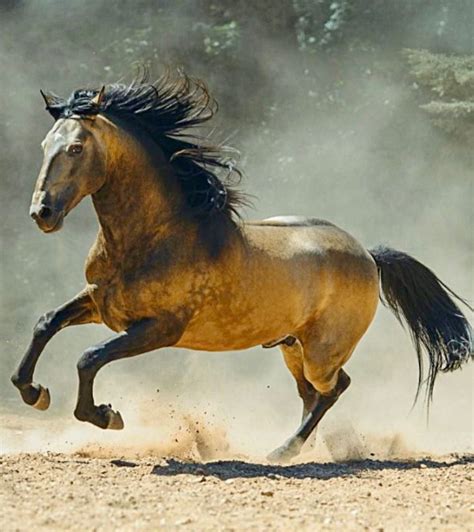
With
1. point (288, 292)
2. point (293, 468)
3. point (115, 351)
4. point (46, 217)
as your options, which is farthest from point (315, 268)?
point (46, 217)

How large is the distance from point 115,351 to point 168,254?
64 centimetres

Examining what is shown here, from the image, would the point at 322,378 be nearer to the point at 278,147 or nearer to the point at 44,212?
the point at 44,212

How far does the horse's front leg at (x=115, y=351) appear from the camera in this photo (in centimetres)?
621

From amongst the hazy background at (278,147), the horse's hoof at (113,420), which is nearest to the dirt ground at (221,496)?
the horse's hoof at (113,420)

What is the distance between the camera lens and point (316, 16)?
1351 centimetres

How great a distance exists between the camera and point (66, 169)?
6.14m

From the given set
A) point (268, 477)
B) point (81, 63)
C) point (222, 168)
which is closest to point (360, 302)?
point (222, 168)

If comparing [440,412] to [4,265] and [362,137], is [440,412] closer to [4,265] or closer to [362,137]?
[362,137]

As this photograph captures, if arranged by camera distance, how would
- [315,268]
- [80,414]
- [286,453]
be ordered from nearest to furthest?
[80,414] → [315,268] → [286,453]

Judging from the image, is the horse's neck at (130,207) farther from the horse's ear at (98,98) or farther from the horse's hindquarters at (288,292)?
the horse's hindquarters at (288,292)

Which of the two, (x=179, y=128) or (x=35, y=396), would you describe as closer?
(x=35, y=396)

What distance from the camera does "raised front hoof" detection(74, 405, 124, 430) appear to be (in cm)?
628

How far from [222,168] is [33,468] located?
217 cm

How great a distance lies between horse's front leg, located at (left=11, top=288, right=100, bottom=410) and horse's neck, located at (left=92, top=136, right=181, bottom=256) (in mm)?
397
